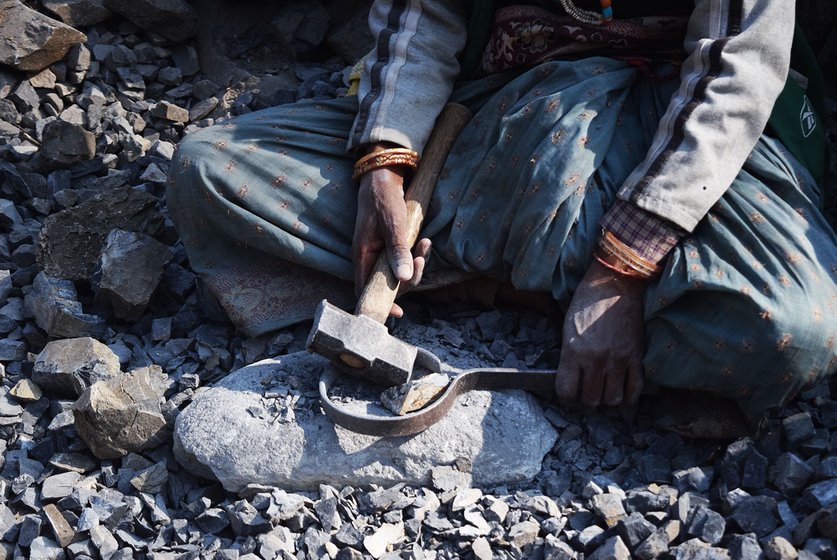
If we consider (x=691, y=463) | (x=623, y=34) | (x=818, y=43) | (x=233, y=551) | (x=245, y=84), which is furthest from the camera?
(x=245, y=84)

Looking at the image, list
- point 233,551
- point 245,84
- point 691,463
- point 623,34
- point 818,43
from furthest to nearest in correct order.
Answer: point 245,84 < point 818,43 < point 623,34 < point 691,463 < point 233,551

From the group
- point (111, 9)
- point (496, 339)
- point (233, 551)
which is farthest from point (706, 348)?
point (111, 9)

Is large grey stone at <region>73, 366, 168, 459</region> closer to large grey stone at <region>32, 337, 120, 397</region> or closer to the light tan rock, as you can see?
large grey stone at <region>32, 337, 120, 397</region>

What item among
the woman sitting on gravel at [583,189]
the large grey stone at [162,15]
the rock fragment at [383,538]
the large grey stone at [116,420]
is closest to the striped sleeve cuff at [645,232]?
the woman sitting on gravel at [583,189]

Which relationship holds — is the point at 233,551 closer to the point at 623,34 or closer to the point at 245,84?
the point at 623,34

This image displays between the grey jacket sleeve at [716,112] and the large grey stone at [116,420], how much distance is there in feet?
4.48

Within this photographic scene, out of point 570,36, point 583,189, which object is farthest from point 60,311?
point 570,36

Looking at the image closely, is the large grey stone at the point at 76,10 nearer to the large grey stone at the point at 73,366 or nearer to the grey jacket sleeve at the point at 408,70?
the grey jacket sleeve at the point at 408,70

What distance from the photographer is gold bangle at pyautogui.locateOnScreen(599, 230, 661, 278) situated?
2736 millimetres

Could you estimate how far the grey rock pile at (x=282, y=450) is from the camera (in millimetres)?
2596

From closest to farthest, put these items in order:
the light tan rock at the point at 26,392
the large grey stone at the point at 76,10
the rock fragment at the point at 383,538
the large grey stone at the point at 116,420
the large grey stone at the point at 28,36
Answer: the rock fragment at the point at 383,538, the large grey stone at the point at 116,420, the light tan rock at the point at 26,392, the large grey stone at the point at 28,36, the large grey stone at the point at 76,10

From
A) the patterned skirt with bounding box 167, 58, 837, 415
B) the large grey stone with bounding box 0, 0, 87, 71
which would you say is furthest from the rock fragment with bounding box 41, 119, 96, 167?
the patterned skirt with bounding box 167, 58, 837, 415

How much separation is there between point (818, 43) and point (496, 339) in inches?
65.2

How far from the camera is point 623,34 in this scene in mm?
3109
